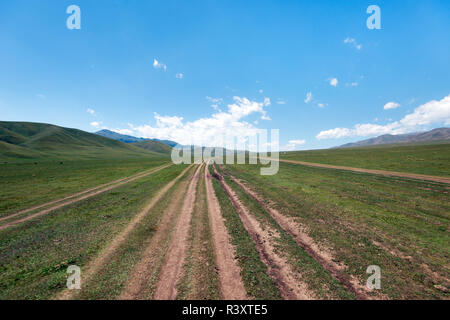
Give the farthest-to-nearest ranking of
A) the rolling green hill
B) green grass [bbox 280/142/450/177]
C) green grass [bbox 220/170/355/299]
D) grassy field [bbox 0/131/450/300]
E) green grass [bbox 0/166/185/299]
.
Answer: the rolling green hill < green grass [bbox 280/142/450/177] < green grass [bbox 0/166/185/299] < grassy field [bbox 0/131/450/300] < green grass [bbox 220/170/355/299]

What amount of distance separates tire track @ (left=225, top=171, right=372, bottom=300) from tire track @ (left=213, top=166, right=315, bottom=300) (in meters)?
1.15

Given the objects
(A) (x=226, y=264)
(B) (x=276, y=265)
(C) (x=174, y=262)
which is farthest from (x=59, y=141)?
(B) (x=276, y=265)

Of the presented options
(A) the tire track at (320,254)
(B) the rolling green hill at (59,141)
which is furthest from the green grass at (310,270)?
(B) the rolling green hill at (59,141)

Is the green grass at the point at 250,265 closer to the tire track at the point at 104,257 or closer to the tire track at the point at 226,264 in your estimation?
the tire track at the point at 226,264

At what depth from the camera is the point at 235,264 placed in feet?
20.8

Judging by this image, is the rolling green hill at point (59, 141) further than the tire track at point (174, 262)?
Yes

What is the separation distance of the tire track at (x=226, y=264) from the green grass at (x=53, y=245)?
3.50m

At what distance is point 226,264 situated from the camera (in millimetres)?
6363

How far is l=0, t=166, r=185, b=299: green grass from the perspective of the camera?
17.8ft

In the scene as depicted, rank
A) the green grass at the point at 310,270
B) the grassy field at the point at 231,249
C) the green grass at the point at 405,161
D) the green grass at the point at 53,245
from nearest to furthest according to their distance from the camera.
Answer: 1. the green grass at the point at 310,270
2. the grassy field at the point at 231,249
3. the green grass at the point at 53,245
4. the green grass at the point at 405,161

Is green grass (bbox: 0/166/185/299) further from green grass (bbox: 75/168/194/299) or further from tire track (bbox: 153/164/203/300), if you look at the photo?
tire track (bbox: 153/164/203/300)

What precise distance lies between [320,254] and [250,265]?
3.18 m

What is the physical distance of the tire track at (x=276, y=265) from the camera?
501cm

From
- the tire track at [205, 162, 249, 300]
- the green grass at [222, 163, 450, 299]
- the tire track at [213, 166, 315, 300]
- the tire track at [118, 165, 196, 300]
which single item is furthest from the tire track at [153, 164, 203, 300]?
the green grass at [222, 163, 450, 299]
